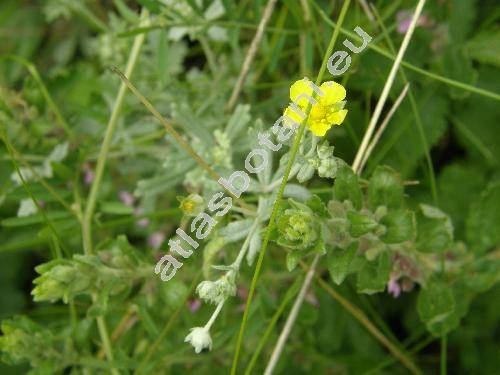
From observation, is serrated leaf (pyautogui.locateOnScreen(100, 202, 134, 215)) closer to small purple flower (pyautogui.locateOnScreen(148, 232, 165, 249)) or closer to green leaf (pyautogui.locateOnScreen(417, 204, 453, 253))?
small purple flower (pyautogui.locateOnScreen(148, 232, 165, 249))

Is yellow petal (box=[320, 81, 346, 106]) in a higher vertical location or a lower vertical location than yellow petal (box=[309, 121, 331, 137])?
higher

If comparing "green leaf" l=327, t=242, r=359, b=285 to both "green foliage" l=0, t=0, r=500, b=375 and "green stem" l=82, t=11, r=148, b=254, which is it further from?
"green stem" l=82, t=11, r=148, b=254

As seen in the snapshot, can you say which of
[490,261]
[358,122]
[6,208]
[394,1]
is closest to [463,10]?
[394,1]

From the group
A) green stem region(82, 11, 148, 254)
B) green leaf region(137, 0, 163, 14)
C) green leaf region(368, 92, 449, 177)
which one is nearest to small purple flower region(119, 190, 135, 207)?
green stem region(82, 11, 148, 254)

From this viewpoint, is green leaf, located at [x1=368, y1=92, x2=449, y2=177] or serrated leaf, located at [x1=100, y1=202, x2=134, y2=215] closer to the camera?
serrated leaf, located at [x1=100, y1=202, x2=134, y2=215]

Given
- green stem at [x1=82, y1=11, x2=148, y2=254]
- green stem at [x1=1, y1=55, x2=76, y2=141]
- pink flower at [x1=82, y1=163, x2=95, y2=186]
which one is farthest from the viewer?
pink flower at [x1=82, y1=163, x2=95, y2=186]

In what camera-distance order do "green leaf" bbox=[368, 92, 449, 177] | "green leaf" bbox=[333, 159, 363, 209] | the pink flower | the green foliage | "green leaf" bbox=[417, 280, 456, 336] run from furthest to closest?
the pink flower → "green leaf" bbox=[368, 92, 449, 177] → "green leaf" bbox=[417, 280, 456, 336] → the green foliage → "green leaf" bbox=[333, 159, 363, 209]

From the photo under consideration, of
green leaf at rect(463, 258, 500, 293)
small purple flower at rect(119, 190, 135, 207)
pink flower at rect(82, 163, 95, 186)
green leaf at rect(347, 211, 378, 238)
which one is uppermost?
pink flower at rect(82, 163, 95, 186)

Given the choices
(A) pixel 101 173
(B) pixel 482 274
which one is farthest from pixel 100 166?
(B) pixel 482 274
